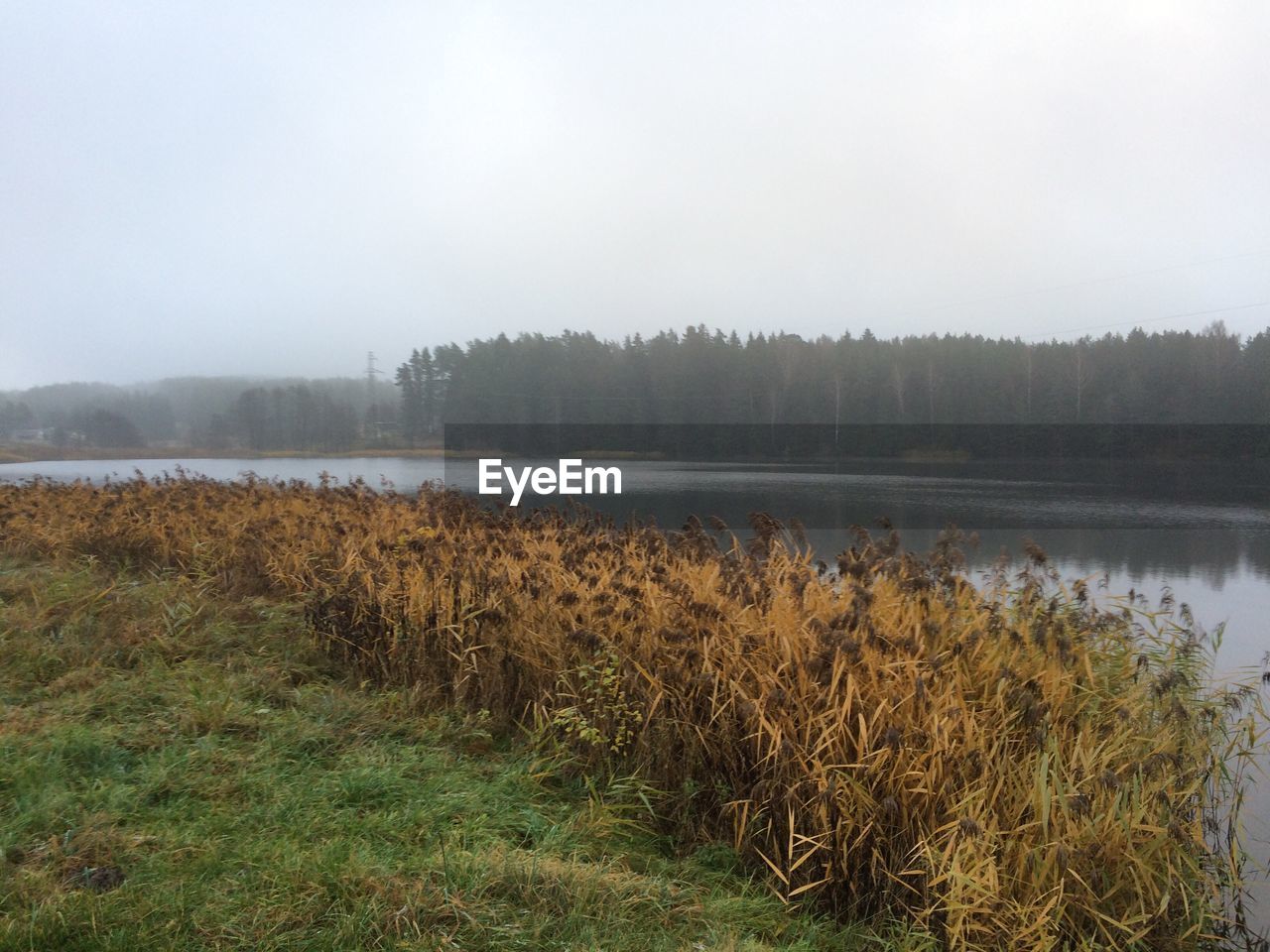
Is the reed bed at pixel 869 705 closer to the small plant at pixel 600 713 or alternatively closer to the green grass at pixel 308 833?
the small plant at pixel 600 713

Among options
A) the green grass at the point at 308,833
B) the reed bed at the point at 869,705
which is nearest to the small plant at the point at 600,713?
the reed bed at the point at 869,705

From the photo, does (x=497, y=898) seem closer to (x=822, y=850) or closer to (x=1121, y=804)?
(x=822, y=850)

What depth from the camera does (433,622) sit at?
14.8ft

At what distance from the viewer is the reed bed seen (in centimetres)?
267

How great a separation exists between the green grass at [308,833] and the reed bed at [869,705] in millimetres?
258

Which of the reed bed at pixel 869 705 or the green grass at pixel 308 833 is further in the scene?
the reed bed at pixel 869 705

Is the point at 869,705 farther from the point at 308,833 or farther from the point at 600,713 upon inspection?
the point at 308,833

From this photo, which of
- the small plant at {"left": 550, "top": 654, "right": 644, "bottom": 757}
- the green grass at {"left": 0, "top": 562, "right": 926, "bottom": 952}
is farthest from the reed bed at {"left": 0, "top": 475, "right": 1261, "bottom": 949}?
the green grass at {"left": 0, "top": 562, "right": 926, "bottom": 952}

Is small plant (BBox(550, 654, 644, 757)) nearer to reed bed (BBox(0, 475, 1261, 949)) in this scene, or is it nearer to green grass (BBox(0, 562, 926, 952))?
reed bed (BBox(0, 475, 1261, 949))

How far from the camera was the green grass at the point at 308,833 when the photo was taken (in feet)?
6.95

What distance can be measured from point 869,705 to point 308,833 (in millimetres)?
2108

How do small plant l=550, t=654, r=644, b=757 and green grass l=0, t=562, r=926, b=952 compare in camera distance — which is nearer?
green grass l=0, t=562, r=926, b=952

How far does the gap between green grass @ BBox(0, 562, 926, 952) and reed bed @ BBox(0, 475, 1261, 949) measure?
26 cm

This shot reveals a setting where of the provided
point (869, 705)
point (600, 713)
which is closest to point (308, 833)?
point (600, 713)
